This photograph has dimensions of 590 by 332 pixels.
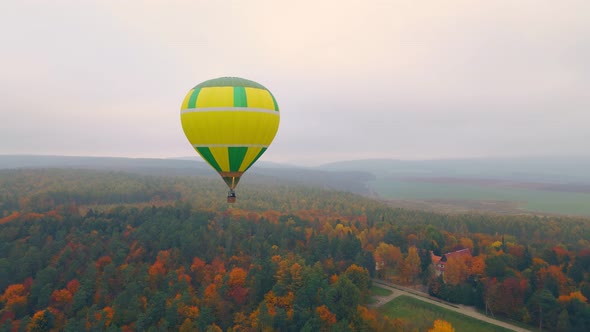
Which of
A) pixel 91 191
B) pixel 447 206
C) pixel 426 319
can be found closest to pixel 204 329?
pixel 426 319

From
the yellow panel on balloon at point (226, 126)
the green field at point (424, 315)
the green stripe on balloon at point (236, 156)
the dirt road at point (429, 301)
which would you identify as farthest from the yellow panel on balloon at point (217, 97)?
the dirt road at point (429, 301)

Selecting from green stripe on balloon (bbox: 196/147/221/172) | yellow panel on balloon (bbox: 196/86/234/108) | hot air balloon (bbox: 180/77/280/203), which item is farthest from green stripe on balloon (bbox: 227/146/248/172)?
yellow panel on balloon (bbox: 196/86/234/108)

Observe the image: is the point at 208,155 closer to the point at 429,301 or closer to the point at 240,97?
the point at 240,97

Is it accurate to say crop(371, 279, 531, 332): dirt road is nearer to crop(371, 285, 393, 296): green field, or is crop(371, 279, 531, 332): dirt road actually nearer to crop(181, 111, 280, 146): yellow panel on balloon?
crop(371, 285, 393, 296): green field

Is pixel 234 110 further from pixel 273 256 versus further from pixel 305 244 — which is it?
pixel 305 244

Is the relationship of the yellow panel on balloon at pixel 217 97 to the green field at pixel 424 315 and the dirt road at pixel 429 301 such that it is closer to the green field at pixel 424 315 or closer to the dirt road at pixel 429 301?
the green field at pixel 424 315

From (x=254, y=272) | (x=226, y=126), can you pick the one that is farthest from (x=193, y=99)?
(x=254, y=272)
